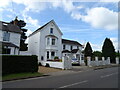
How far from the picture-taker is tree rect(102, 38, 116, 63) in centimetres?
4288

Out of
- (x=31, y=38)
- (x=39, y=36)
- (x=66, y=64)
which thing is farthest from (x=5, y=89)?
(x=31, y=38)

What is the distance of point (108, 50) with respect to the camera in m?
43.6

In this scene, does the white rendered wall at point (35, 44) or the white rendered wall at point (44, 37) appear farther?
the white rendered wall at point (35, 44)

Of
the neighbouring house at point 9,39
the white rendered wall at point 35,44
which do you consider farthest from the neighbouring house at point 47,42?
the neighbouring house at point 9,39

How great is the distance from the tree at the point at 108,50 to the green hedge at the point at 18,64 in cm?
3286

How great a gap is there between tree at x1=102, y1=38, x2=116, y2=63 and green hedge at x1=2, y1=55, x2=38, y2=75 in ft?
108

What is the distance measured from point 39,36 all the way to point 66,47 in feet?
37.5

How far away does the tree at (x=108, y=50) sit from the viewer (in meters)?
42.9

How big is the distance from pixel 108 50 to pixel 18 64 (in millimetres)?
35359

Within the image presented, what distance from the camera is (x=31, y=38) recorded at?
3950 centimetres

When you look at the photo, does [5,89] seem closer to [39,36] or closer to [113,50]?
[39,36]

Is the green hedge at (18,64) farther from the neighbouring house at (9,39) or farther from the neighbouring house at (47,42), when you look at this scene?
the neighbouring house at (47,42)

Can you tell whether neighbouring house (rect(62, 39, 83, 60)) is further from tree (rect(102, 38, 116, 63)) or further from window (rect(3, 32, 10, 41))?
window (rect(3, 32, 10, 41))

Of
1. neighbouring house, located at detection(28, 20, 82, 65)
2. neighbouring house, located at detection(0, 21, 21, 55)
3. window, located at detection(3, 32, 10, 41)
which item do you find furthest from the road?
neighbouring house, located at detection(28, 20, 82, 65)
